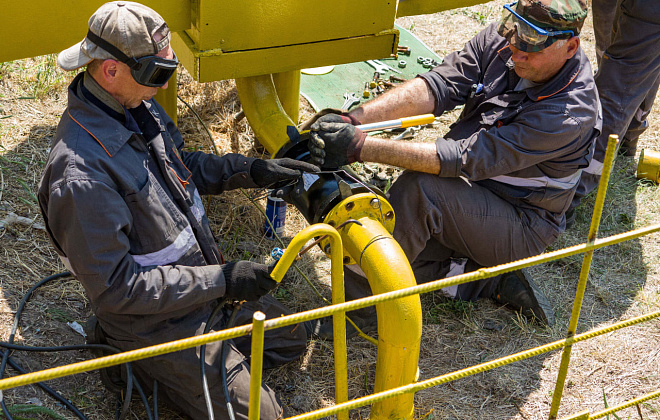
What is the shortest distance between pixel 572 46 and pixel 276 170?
1.66 meters

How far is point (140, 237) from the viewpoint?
2621 millimetres

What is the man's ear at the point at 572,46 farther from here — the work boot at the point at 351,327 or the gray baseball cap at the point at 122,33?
the gray baseball cap at the point at 122,33

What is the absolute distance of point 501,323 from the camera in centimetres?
391

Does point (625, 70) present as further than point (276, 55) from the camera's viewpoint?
Yes

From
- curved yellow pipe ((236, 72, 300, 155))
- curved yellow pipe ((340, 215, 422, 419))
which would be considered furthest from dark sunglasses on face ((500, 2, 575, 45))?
curved yellow pipe ((236, 72, 300, 155))

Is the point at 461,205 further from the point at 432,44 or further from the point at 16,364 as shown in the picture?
the point at 432,44

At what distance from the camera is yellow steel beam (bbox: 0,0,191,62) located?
9.30ft

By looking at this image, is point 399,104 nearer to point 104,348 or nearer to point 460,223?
point 460,223

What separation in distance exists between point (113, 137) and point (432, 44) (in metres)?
A: 4.98

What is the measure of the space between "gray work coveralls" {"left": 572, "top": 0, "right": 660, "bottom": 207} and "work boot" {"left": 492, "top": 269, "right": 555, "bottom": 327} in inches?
31.1

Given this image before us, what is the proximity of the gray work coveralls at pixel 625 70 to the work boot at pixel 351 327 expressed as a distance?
1.72m

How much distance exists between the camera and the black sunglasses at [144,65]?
2.47 m

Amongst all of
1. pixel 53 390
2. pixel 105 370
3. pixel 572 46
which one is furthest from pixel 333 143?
pixel 53 390

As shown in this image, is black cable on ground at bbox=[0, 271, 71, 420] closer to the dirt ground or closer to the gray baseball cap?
the dirt ground
